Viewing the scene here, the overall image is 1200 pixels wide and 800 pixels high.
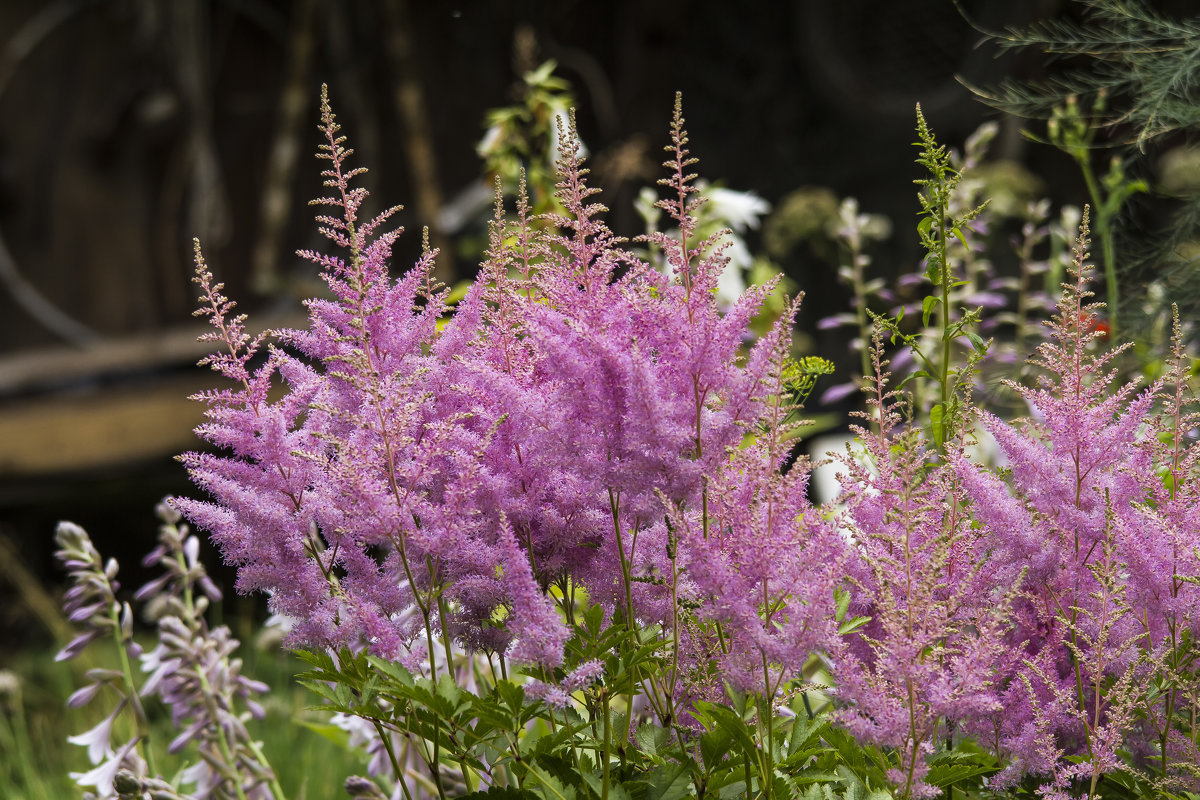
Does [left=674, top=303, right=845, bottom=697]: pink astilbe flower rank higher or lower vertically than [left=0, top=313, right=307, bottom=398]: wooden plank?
lower

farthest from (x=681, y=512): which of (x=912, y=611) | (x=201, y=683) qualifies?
(x=201, y=683)

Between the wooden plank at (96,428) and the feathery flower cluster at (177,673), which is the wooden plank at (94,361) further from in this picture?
the feathery flower cluster at (177,673)

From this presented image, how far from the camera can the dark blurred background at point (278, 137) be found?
5.24m

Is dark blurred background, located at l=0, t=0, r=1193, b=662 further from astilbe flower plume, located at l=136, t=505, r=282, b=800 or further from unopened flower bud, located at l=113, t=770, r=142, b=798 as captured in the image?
unopened flower bud, located at l=113, t=770, r=142, b=798

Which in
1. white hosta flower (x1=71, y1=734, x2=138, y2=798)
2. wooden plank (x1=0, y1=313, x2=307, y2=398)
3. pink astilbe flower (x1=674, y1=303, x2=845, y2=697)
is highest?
wooden plank (x1=0, y1=313, x2=307, y2=398)

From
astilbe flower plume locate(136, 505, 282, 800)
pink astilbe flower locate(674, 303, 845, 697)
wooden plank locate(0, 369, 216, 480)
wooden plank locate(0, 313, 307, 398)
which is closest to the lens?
pink astilbe flower locate(674, 303, 845, 697)

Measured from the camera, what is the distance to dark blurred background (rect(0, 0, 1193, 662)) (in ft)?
17.2

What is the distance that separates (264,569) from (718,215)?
1.81 meters

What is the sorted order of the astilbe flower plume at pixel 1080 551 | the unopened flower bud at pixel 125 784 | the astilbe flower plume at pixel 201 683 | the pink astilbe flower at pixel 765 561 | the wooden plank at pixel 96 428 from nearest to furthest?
1. the pink astilbe flower at pixel 765 561
2. the astilbe flower plume at pixel 1080 551
3. the unopened flower bud at pixel 125 784
4. the astilbe flower plume at pixel 201 683
5. the wooden plank at pixel 96 428

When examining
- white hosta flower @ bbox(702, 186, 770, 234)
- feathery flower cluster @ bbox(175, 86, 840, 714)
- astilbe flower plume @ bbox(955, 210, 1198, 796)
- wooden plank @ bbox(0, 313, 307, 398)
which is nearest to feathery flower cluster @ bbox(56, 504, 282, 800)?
feathery flower cluster @ bbox(175, 86, 840, 714)

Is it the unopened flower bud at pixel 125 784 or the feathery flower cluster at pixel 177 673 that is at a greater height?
the feathery flower cluster at pixel 177 673

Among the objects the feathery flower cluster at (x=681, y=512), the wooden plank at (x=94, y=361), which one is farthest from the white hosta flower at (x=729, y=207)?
the wooden plank at (x=94, y=361)

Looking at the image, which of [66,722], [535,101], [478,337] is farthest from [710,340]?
[66,722]

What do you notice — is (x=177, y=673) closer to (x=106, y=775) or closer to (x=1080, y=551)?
(x=106, y=775)
